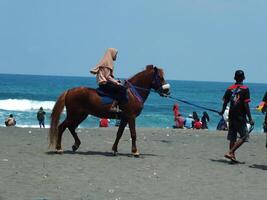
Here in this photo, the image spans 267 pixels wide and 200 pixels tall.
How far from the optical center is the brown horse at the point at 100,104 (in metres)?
13.6

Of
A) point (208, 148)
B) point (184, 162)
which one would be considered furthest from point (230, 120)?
point (208, 148)

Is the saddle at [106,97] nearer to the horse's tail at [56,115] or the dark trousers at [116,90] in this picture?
the dark trousers at [116,90]

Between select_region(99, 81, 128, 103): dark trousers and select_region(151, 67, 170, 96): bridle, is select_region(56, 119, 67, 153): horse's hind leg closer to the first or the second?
select_region(99, 81, 128, 103): dark trousers

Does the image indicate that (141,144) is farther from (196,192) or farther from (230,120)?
(196,192)

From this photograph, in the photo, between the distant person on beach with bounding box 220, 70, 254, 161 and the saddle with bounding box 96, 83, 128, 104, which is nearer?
the distant person on beach with bounding box 220, 70, 254, 161

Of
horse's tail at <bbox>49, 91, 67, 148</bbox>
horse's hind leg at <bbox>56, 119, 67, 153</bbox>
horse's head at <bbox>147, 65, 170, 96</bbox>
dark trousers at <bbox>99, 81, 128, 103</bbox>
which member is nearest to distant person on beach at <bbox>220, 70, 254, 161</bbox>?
horse's head at <bbox>147, 65, 170, 96</bbox>

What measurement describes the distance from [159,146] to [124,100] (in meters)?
3.62

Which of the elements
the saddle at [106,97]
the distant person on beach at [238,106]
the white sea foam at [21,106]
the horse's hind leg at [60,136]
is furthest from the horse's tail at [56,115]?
the white sea foam at [21,106]

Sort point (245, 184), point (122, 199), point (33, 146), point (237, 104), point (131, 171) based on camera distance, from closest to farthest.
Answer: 1. point (122, 199)
2. point (245, 184)
3. point (131, 171)
4. point (237, 104)
5. point (33, 146)

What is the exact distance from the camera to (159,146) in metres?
16.8

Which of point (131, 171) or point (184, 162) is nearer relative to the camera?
point (131, 171)

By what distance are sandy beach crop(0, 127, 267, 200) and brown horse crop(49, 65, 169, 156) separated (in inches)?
23.9

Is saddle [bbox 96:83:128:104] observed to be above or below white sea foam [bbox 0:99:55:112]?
above

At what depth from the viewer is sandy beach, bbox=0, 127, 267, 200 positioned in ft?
30.6
